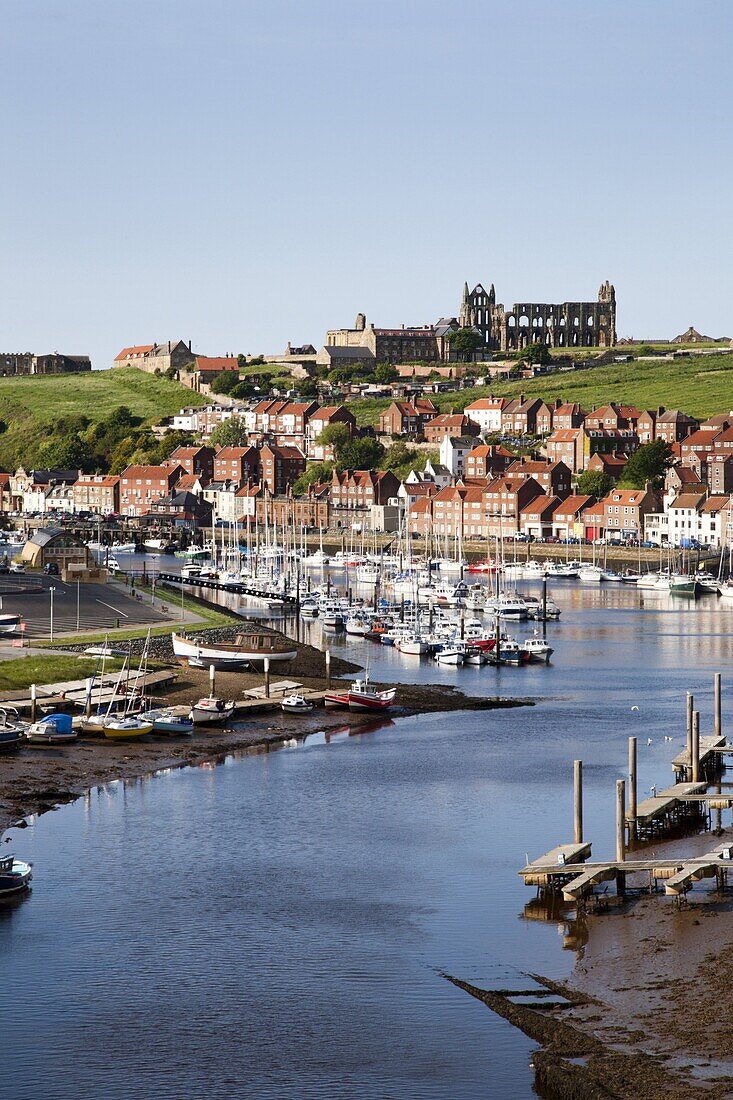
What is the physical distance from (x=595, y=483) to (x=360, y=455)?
32.5 metres

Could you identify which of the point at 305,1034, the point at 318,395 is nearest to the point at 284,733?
the point at 305,1034

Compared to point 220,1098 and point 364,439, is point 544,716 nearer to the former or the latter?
point 220,1098

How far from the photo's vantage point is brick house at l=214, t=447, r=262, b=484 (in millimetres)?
161750

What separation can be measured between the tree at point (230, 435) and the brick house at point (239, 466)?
9.60 m

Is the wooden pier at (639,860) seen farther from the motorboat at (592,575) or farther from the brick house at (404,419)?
the brick house at (404,419)

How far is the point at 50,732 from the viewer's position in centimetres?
4269

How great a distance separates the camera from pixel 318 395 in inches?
7579

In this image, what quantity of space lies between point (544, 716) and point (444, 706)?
3453 millimetres

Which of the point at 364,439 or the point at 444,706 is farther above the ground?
the point at 364,439

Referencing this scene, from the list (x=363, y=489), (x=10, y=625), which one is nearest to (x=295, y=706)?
(x=10, y=625)

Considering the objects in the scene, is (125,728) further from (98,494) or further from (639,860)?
(98,494)

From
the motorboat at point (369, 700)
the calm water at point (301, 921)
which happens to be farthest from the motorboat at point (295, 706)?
the calm water at point (301, 921)

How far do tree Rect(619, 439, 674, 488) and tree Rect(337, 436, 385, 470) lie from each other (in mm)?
31064

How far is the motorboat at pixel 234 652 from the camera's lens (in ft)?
193
